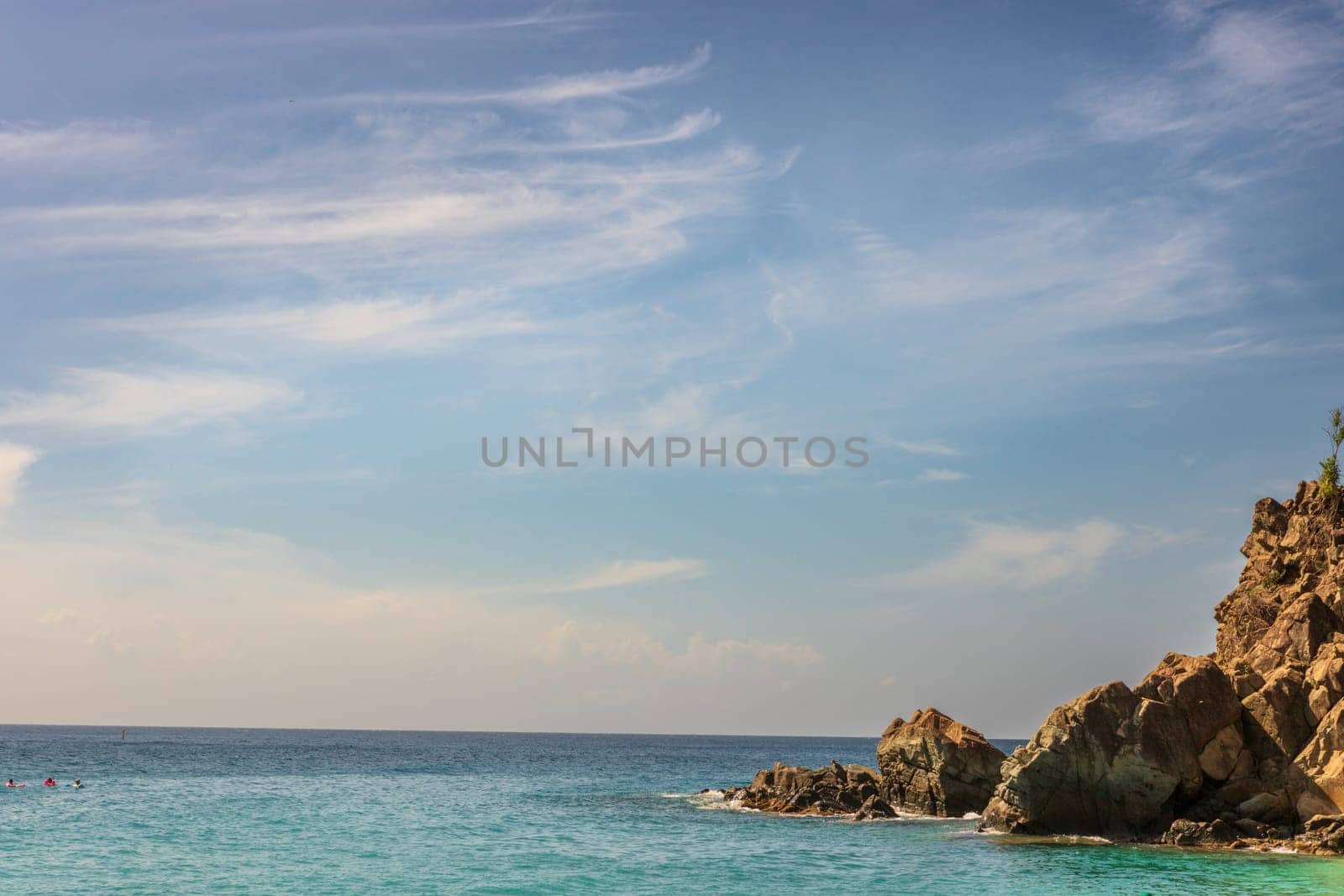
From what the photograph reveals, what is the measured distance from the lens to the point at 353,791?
91.3 meters

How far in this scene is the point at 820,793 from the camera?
69938mm

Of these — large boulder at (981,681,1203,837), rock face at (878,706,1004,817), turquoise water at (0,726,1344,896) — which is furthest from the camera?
rock face at (878,706,1004,817)

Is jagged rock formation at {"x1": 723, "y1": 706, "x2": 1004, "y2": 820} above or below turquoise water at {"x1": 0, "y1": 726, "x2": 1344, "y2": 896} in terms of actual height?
above

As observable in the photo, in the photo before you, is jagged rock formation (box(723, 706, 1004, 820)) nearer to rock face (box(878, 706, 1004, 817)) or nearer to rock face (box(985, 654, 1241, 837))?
rock face (box(878, 706, 1004, 817))

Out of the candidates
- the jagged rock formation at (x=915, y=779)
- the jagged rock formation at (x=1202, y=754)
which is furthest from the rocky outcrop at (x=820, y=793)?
the jagged rock formation at (x=1202, y=754)

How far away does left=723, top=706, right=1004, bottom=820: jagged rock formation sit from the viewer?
65125 mm

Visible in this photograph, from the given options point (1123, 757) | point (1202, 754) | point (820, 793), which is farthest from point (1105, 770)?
point (820, 793)

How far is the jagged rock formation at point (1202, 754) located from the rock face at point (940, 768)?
8048mm

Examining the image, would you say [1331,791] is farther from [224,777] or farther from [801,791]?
[224,777]

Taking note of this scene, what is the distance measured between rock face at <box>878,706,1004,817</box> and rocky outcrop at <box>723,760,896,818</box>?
1.76 m

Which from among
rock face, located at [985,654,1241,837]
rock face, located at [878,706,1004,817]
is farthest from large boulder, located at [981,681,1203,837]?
rock face, located at [878,706,1004,817]

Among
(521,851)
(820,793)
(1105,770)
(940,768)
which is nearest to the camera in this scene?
(1105,770)

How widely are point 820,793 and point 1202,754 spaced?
24753 millimetres

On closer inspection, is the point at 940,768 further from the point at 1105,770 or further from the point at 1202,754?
the point at 1202,754
